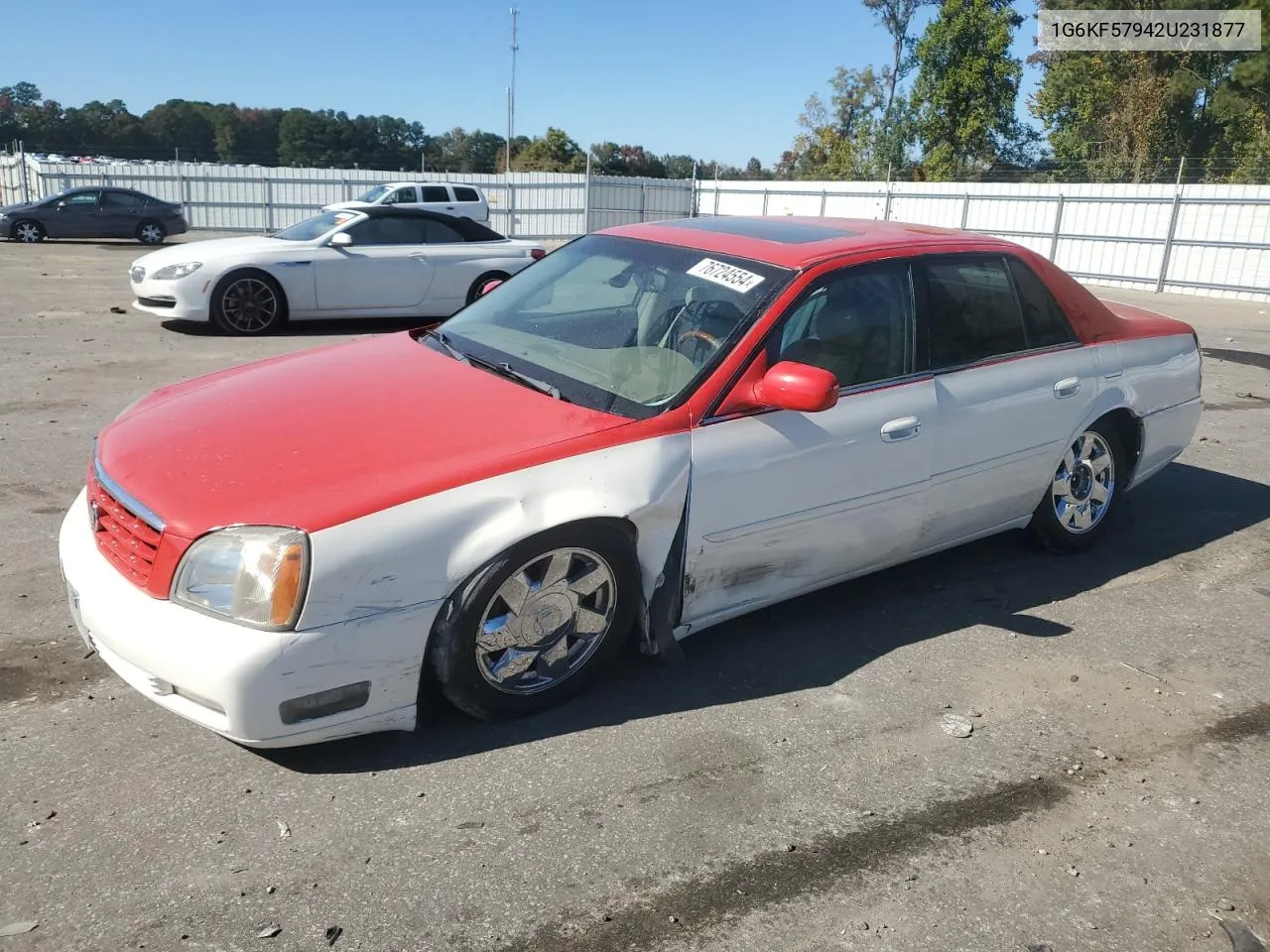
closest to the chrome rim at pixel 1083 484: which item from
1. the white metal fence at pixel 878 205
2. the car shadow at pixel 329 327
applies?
the car shadow at pixel 329 327

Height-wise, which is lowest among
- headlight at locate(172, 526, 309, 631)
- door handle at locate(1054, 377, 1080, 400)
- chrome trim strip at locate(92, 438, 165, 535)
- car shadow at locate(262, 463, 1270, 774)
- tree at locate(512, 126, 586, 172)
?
car shadow at locate(262, 463, 1270, 774)

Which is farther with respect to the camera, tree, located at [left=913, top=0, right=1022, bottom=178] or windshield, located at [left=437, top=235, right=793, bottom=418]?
tree, located at [left=913, top=0, right=1022, bottom=178]

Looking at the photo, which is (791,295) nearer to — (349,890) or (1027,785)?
(1027,785)

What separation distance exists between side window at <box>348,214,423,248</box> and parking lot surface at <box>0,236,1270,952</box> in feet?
22.7

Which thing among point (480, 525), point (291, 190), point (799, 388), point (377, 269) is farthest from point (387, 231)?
point (291, 190)

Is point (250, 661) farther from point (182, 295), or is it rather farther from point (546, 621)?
point (182, 295)

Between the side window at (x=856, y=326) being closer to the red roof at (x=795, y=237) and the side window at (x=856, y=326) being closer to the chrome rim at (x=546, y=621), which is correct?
the red roof at (x=795, y=237)

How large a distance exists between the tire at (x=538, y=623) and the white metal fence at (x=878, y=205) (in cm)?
2063

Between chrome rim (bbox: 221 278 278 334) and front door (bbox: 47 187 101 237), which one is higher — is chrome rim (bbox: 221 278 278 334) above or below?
below

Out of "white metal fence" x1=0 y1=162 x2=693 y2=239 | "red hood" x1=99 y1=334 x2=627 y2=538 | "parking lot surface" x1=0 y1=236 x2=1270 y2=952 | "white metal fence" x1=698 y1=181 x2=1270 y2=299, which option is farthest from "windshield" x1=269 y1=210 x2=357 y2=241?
"white metal fence" x1=0 y1=162 x2=693 y2=239

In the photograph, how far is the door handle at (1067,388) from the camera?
4652 millimetres

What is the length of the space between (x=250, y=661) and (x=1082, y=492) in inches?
159

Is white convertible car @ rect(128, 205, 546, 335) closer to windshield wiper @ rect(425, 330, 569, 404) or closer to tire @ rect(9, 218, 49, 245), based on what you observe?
windshield wiper @ rect(425, 330, 569, 404)

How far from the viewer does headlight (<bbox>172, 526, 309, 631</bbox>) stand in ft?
9.03
